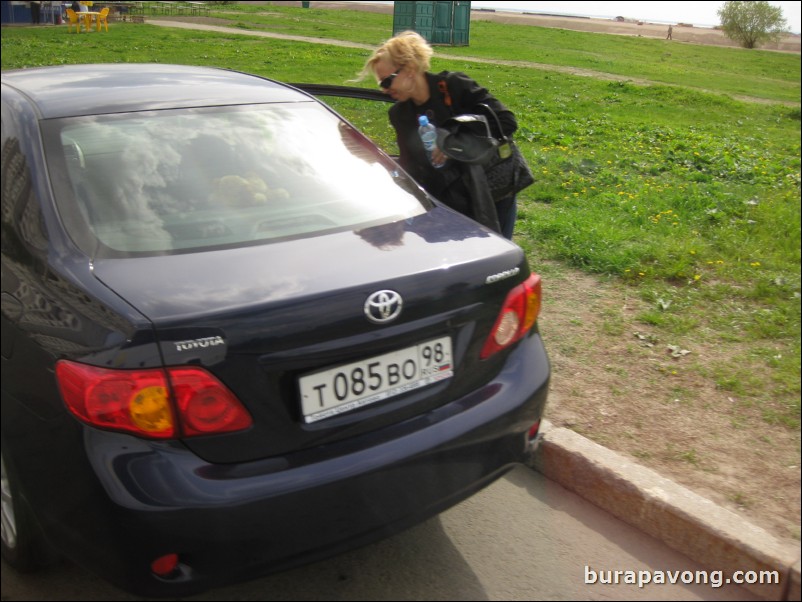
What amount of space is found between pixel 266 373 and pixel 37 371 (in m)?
0.71

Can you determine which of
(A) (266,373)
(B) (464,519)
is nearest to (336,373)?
(A) (266,373)

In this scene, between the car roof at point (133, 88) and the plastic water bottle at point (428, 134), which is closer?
the car roof at point (133, 88)

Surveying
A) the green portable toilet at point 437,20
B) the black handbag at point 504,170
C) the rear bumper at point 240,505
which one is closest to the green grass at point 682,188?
the black handbag at point 504,170

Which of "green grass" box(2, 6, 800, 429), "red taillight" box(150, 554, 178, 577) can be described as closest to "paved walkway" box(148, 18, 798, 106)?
"green grass" box(2, 6, 800, 429)

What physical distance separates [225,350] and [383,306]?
481 mm

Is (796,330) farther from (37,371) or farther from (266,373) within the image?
(37,371)

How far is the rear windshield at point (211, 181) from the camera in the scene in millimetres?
2662

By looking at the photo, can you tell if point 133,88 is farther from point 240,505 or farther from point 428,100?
point 240,505

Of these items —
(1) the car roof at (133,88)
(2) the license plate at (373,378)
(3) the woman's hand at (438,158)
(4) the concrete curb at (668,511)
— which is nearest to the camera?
(2) the license plate at (373,378)

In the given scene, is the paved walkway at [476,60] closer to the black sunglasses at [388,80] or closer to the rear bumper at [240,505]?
the black sunglasses at [388,80]

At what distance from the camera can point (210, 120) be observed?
3182 mm

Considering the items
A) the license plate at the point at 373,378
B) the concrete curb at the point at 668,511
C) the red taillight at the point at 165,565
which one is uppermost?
the license plate at the point at 373,378

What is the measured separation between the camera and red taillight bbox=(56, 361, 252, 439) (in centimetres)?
215

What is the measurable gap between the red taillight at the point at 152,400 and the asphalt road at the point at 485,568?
72 cm
